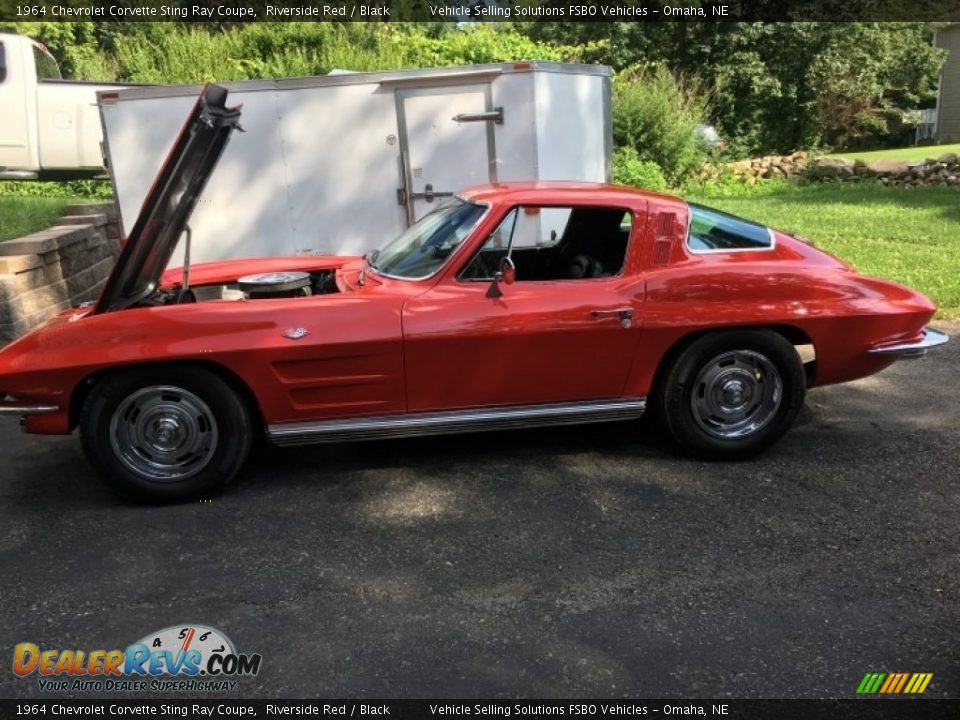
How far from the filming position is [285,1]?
21703mm

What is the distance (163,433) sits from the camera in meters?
3.70

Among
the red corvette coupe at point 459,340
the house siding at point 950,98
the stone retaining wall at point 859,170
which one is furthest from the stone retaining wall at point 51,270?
the house siding at point 950,98

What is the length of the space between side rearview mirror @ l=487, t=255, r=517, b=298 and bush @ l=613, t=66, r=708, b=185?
13564 millimetres

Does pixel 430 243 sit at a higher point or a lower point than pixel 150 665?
higher

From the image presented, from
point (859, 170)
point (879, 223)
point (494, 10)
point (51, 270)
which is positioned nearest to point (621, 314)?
point (51, 270)

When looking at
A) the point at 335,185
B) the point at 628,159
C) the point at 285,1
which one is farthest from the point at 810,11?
the point at 335,185

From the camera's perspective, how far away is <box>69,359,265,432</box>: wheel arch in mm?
3609

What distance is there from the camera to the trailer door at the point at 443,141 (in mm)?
7469

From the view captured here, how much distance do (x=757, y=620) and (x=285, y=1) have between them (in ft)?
74.6

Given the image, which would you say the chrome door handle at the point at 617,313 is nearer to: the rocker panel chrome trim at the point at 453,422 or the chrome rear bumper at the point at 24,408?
the rocker panel chrome trim at the point at 453,422

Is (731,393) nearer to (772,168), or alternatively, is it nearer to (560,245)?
(560,245)

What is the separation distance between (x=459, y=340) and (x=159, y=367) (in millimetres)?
1395

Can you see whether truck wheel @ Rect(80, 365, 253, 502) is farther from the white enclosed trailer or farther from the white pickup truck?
the white pickup truck

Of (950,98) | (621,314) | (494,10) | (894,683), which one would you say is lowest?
(894,683)
